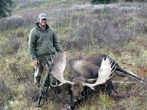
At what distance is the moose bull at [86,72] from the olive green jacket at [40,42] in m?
0.36

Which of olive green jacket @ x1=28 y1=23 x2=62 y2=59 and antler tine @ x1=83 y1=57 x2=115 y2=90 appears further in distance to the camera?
olive green jacket @ x1=28 y1=23 x2=62 y2=59

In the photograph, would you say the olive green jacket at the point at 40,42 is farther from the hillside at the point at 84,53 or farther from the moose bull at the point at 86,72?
the hillside at the point at 84,53

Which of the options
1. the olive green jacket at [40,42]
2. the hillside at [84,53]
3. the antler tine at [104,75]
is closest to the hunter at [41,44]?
the olive green jacket at [40,42]

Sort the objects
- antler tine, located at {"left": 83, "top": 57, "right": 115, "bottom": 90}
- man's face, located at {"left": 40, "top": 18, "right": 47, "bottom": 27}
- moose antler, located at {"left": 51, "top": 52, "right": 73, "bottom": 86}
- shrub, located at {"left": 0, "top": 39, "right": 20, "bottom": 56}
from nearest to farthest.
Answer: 1. antler tine, located at {"left": 83, "top": 57, "right": 115, "bottom": 90}
2. moose antler, located at {"left": 51, "top": 52, "right": 73, "bottom": 86}
3. man's face, located at {"left": 40, "top": 18, "right": 47, "bottom": 27}
4. shrub, located at {"left": 0, "top": 39, "right": 20, "bottom": 56}

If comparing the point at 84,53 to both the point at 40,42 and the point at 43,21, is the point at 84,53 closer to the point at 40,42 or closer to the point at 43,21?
the point at 40,42

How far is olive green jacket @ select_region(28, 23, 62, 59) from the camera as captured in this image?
509 cm

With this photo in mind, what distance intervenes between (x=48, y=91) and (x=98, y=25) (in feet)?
17.5

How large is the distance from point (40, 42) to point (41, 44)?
0.07m

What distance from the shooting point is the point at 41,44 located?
526 cm

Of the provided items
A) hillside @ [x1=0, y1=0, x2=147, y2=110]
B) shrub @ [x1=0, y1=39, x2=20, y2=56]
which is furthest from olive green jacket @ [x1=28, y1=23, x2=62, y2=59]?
shrub @ [x1=0, y1=39, x2=20, y2=56]

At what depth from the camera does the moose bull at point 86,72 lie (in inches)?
174

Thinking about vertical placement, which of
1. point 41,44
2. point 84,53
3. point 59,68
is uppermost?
point 41,44

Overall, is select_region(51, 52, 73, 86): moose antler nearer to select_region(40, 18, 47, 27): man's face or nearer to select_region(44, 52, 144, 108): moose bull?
select_region(44, 52, 144, 108): moose bull

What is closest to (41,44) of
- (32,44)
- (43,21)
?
(32,44)
